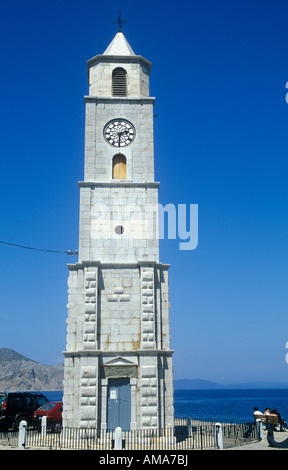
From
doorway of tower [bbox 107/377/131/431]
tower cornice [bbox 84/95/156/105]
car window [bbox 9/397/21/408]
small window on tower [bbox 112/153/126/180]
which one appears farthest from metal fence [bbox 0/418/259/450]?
tower cornice [bbox 84/95/156/105]

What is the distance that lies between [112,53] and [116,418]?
830 inches

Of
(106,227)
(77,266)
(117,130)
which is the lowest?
(77,266)

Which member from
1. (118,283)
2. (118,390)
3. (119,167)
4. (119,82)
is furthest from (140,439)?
(119,82)

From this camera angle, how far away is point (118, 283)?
24828mm

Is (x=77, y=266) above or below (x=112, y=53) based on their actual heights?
below

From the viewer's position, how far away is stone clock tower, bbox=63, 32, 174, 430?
23141 millimetres

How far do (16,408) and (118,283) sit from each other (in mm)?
9971

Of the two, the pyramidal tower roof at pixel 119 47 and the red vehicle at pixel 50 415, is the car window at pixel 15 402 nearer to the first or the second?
the red vehicle at pixel 50 415

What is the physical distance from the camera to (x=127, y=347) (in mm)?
23906

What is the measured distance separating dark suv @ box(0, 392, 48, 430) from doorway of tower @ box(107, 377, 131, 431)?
675 cm

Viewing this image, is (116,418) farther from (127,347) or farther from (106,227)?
(106,227)

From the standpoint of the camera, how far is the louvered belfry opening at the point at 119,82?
28.8 meters
